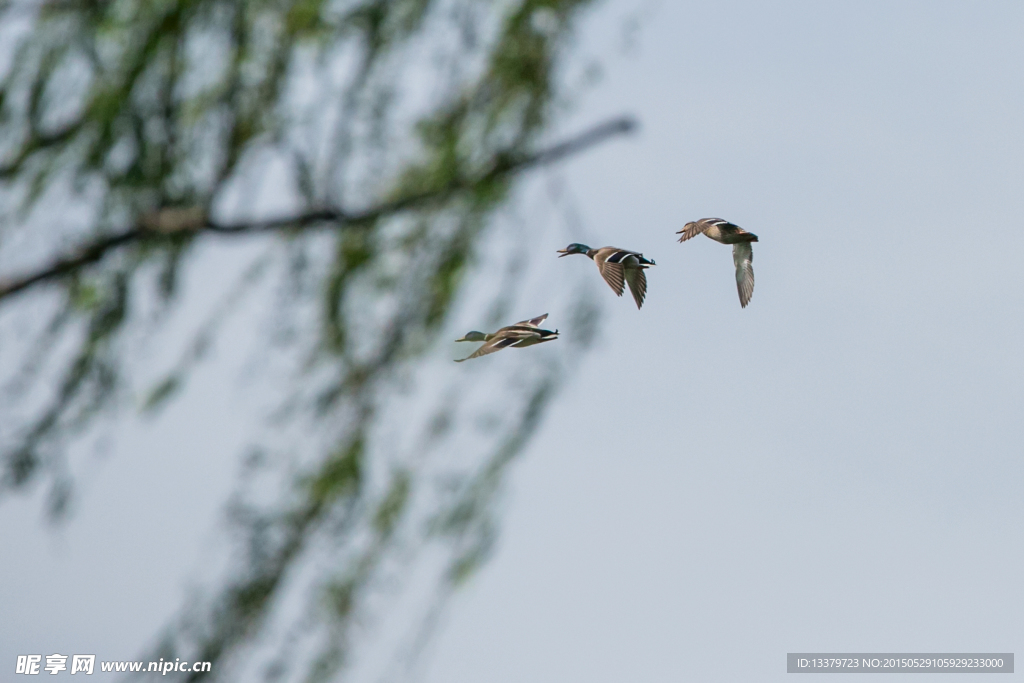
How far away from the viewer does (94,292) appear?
292 centimetres

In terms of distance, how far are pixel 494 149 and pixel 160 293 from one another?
0.84 meters

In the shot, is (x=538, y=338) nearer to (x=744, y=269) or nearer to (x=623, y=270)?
(x=623, y=270)

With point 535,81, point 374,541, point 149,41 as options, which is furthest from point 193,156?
point 374,541

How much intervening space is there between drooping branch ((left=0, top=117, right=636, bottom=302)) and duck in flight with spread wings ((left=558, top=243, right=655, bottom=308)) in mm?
290

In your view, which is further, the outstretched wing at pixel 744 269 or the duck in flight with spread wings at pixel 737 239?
the outstretched wing at pixel 744 269

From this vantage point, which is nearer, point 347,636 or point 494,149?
point 347,636

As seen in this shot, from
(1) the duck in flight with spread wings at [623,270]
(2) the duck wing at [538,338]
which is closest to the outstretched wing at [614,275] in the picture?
(1) the duck in flight with spread wings at [623,270]

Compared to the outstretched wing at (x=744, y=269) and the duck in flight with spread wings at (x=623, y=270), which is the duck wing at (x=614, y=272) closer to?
the duck in flight with spread wings at (x=623, y=270)

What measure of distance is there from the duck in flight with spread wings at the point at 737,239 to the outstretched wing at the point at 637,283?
0.11 meters

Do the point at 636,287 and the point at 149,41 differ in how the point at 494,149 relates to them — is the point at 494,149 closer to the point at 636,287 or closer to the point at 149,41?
the point at 636,287

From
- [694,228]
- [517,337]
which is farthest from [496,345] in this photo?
[694,228]

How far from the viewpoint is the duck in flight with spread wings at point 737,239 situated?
2.71m

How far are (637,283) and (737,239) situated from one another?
0.97 feet

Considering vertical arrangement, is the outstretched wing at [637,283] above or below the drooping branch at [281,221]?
below
